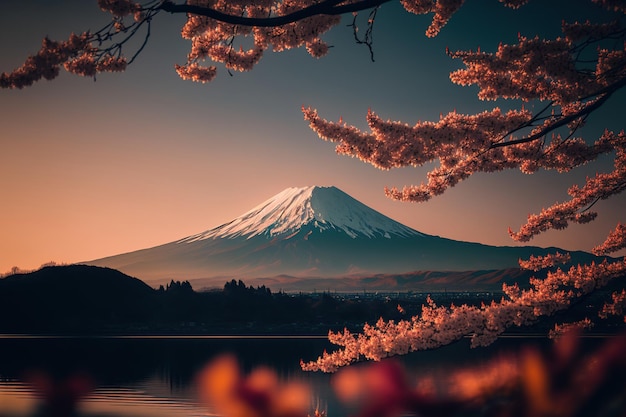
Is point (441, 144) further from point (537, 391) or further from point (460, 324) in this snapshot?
point (537, 391)

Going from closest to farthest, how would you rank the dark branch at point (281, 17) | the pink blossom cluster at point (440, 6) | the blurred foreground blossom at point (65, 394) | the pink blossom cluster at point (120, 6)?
the blurred foreground blossom at point (65, 394) → the dark branch at point (281, 17) → the pink blossom cluster at point (120, 6) → the pink blossom cluster at point (440, 6)

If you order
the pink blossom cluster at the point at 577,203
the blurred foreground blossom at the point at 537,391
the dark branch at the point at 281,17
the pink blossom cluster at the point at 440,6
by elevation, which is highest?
the pink blossom cluster at the point at 440,6

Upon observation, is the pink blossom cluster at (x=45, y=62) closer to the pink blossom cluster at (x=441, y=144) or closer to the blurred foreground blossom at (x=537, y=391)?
the pink blossom cluster at (x=441, y=144)

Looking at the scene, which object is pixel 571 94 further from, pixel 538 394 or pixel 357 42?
pixel 538 394

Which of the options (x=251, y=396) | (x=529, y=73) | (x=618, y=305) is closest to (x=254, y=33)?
(x=529, y=73)

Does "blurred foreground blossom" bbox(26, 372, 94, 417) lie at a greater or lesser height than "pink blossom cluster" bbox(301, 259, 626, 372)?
greater

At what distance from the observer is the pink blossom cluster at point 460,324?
1121cm

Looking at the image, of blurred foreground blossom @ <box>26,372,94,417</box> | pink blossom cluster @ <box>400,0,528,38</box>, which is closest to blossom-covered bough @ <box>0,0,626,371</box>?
pink blossom cluster @ <box>400,0,528,38</box>

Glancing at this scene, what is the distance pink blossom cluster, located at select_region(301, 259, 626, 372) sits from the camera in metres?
11.2

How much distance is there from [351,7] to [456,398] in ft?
25.3

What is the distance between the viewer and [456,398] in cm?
166

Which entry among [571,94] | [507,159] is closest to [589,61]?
[571,94]

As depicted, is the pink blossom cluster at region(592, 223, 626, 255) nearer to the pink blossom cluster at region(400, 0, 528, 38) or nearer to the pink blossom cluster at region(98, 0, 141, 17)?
the pink blossom cluster at region(400, 0, 528, 38)

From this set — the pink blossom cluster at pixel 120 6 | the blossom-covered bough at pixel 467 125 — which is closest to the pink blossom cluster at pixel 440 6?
the blossom-covered bough at pixel 467 125
